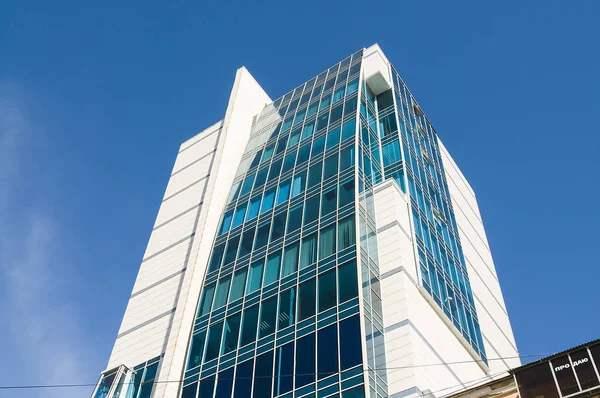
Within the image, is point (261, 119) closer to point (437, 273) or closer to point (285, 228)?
point (285, 228)

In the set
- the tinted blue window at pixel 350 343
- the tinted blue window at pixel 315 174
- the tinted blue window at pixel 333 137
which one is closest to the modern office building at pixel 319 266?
the tinted blue window at pixel 350 343

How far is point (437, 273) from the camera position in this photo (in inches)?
1708

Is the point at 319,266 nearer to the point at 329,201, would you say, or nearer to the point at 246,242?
the point at 329,201

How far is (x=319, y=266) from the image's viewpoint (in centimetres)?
3841

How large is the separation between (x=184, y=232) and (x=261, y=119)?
1447cm

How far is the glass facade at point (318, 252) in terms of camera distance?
1339 inches

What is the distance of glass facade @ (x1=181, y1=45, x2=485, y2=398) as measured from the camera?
34.0 m

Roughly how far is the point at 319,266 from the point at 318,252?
1.19 m

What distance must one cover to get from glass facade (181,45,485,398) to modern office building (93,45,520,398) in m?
0.11

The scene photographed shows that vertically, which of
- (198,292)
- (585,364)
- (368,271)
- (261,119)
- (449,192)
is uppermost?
(261,119)

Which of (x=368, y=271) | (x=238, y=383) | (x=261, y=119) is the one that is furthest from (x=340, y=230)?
(x=261, y=119)

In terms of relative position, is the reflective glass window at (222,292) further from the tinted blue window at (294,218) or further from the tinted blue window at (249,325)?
the tinted blue window at (294,218)

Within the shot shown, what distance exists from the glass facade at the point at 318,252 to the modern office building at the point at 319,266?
0.11m

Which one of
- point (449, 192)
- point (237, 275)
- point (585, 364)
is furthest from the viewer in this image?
point (449, 192)
